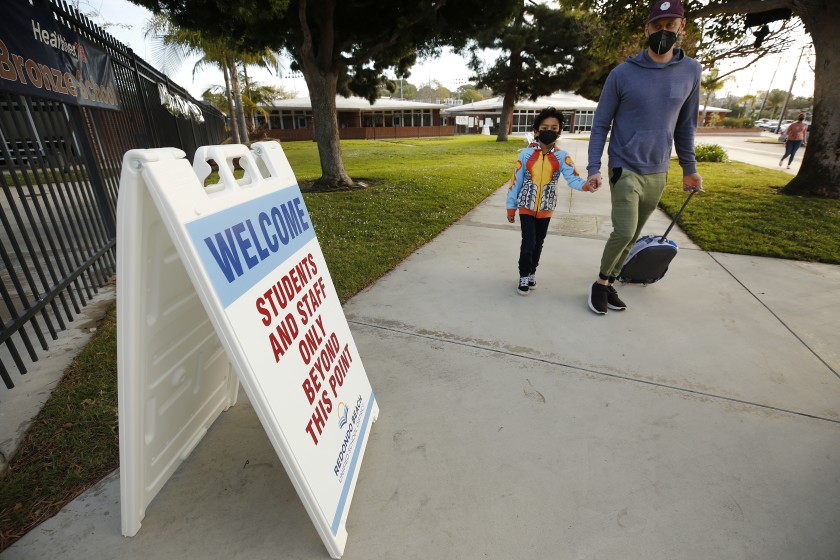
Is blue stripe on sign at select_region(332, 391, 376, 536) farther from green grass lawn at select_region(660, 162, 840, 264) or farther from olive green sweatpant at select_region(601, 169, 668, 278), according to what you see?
green grass lawn at select_region(660, 162, 840, 264)

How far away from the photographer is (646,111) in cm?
290

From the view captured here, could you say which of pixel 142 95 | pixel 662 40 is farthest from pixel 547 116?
pixel 142 95

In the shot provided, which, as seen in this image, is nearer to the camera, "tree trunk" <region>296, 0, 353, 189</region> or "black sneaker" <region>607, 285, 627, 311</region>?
"black sneaker" <region>607, 285, 627, 311</region>

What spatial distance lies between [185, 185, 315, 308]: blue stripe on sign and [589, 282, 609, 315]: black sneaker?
98.3 inches

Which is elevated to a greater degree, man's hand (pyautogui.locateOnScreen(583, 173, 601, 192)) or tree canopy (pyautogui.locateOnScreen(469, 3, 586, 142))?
tree canopy (pyautogui.locateOnScreen(469, 3, 586, 142))

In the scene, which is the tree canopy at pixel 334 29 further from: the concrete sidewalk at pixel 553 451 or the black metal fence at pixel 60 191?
the concrete sidewalk at pixel 553 451

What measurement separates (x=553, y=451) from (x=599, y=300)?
5.60 feet

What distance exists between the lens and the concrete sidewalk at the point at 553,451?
1539 mm

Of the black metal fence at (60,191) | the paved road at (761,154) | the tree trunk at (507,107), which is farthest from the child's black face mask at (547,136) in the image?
A: the tree trunk at (507,107)

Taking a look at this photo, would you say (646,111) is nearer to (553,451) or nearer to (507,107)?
(553,451)

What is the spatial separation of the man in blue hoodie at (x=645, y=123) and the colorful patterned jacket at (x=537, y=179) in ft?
0.87

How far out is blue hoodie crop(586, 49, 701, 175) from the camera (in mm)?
2842

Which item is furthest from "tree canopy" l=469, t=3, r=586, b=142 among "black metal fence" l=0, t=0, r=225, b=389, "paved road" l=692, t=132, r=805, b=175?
"black metal fence" l=0, t=0, r=225, b=389

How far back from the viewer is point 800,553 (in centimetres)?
150
